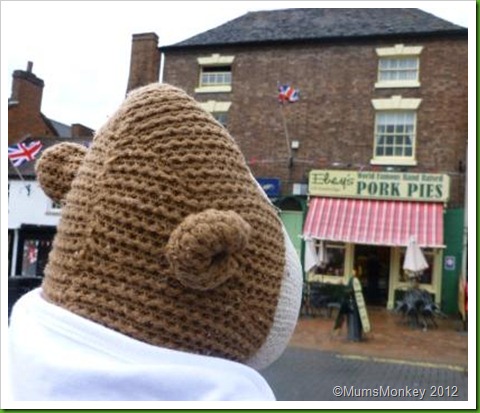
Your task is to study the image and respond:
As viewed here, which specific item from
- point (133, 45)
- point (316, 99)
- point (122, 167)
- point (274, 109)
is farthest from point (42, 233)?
point (122, 167)

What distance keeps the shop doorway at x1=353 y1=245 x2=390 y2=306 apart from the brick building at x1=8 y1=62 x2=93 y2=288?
8.30 metres

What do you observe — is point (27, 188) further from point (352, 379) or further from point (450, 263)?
point (450, 263)

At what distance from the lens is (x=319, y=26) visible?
51.2 ft

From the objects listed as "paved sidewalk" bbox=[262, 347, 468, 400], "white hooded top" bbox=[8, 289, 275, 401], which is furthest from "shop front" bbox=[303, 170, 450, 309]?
"white hooded top" bbox=[8, 289, 275, 401]

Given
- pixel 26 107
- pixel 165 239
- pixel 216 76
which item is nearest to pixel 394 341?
pixel 216 76

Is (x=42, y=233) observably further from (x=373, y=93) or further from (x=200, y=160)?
(x=200, y=160)

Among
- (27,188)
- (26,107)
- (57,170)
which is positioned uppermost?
(26,107)

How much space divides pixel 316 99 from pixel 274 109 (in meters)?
1.25

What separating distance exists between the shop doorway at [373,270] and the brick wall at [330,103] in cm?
238

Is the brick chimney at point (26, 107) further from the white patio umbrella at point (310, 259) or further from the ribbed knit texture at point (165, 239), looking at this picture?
the ribbed knit texture at point (165, 239)

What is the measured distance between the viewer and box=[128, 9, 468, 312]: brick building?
14180 mm

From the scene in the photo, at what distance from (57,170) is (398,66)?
14665mm

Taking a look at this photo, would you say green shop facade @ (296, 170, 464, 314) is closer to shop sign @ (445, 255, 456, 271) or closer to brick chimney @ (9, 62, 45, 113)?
shop sign @ (445, 255, 456, 271)

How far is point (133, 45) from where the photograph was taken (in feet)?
56.5
